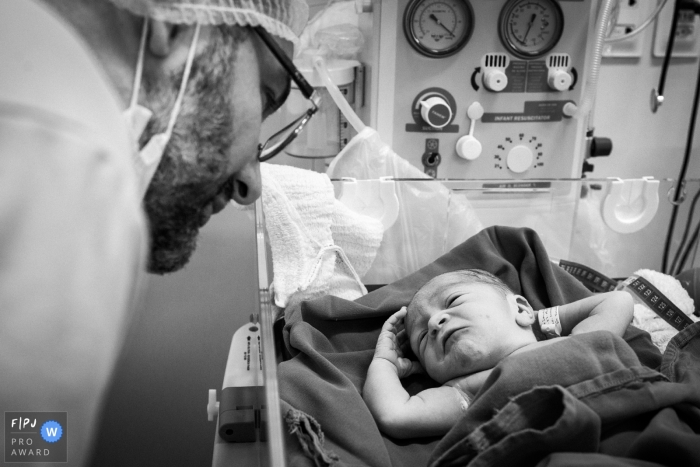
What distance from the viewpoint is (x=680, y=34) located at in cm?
186

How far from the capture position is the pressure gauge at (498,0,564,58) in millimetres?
1401

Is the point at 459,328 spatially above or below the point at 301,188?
below

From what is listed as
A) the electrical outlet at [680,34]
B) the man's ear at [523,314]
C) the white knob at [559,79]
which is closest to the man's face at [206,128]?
the man's ear at [523,314]

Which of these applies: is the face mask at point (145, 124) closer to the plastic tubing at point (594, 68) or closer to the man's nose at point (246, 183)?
the man's nose at point (246, 183)

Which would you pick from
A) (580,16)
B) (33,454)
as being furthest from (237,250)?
(580,16)

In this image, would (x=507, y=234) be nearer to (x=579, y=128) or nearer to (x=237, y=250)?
(x=579, y=128)

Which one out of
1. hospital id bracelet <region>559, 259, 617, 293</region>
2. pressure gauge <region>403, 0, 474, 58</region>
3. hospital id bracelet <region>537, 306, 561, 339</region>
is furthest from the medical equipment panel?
hospital id bracelet <region>537, 306, 561, 339</region>

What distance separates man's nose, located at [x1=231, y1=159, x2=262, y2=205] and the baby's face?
444 mm

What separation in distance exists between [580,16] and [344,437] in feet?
3.79

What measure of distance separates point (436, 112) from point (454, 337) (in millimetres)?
637

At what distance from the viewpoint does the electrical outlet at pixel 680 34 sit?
1.83 meters

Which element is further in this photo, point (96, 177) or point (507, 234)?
point (507, 234)

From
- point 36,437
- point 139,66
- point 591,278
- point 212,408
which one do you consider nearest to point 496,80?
point 591,278

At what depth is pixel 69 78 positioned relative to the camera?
0.40 meters
